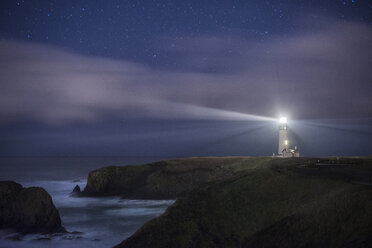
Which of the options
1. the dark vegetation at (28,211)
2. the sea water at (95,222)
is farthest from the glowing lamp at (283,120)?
the dark vegetation at (28,211)

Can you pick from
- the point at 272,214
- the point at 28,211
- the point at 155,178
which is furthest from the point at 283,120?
the point at 28,211

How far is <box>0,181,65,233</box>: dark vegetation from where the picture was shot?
2762 centimetres

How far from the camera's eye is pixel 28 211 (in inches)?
1109

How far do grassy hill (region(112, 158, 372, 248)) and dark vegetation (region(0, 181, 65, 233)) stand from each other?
37.3 feet

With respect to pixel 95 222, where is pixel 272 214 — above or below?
above

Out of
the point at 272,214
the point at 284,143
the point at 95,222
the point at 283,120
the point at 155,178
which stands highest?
the point at 283,120

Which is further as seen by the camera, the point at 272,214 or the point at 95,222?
the point at 95,222

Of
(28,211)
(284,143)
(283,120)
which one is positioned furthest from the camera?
(283,120)

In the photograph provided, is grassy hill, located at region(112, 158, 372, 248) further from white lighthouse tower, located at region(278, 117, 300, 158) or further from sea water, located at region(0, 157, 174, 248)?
white lighthouse tower, located at region(278, 117, 300, 158)

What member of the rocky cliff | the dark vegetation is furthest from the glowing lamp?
the dark vegetation

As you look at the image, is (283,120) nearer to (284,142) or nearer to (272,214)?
(284,142)

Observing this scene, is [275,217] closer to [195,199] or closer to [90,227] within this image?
[195,199]

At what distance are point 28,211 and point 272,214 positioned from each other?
21.2m

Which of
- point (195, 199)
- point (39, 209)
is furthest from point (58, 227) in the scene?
point (195, 199)
